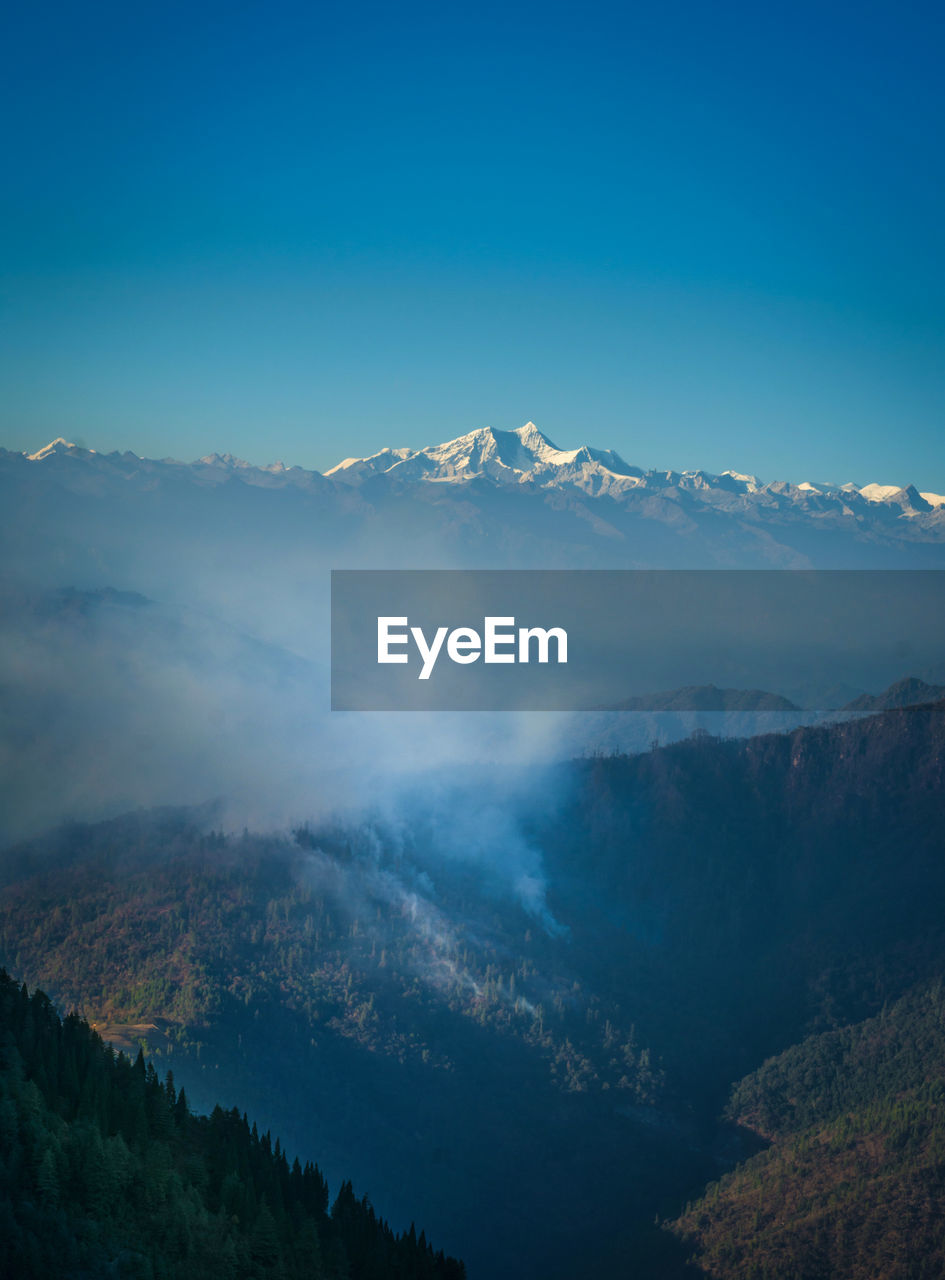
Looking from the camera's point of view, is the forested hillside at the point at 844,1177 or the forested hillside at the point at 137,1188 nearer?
the forested hillside at the point at 137,1188

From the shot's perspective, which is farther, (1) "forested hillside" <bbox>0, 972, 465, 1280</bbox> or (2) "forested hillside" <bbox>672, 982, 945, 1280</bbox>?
(2) "forested hillside" <bbox>672, 982, 945, 1280</bbox>

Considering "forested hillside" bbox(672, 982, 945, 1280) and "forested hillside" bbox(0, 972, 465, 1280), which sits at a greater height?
"forested hillside" bbox(0, 972, 465, 1280)

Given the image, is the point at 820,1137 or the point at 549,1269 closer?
the point at 549,1269

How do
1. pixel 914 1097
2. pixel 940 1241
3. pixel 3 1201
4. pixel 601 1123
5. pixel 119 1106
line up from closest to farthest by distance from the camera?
pixel 3 1201 < pixel 119 1106 < pixel 940 1241 < pixel 914 1097 < pixel 601 1123

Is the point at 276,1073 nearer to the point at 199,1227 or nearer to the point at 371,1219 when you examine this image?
the point at 371,1219

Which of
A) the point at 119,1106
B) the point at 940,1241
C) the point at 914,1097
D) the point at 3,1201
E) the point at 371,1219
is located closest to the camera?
the point at 3,1201

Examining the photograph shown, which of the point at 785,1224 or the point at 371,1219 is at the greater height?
the point at 371,1219

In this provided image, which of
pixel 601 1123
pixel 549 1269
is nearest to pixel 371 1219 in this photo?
pixel 549 1269

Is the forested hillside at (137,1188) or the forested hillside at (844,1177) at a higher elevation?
the forested hillside at (137,1188)
